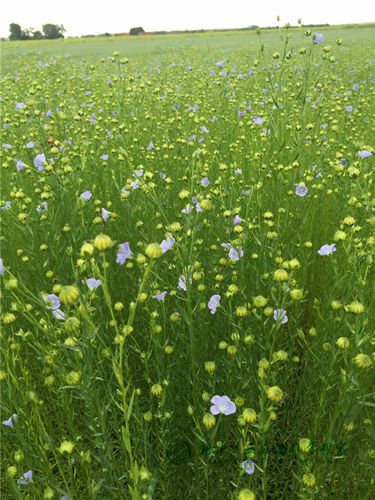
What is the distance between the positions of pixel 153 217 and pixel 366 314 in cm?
129

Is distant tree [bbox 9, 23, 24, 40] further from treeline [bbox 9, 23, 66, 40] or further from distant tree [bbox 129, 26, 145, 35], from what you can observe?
distant tree [bbox 129, 26, 145, 35]


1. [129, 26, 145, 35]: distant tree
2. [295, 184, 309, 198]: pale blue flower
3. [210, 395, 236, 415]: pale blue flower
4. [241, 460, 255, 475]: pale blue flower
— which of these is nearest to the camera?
[241, 460, 255, 475]: pale blue flower

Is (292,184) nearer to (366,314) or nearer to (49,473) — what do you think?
(366,314)

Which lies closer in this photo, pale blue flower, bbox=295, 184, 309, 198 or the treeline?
pale blue flower, bbox=295, 184, 309, 198

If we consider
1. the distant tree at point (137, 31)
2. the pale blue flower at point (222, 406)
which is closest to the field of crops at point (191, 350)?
the pale blue flower at point (222, 406)

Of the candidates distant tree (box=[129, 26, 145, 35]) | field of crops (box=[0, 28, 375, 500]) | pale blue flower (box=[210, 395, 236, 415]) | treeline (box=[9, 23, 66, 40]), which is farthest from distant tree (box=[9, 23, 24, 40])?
pale blue flower (box=[210, 395, 236, 415])

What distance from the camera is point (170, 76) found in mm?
7840

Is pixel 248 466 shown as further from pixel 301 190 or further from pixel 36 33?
pixel 36 33

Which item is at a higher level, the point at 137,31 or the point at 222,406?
the point at 137,31

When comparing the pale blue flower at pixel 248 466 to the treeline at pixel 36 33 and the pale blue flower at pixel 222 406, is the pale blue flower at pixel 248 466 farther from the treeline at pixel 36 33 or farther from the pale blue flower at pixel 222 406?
the treeline at pixel 36 33

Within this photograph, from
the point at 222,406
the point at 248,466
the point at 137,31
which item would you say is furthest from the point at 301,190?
the point at 137,31

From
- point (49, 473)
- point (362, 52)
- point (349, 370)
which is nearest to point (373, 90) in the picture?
point (349, 370)

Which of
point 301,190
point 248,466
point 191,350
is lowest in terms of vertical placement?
point 248,466

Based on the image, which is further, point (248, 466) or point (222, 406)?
point (222, 406)
